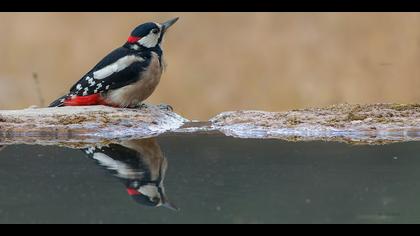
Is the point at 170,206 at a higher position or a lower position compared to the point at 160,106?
lower

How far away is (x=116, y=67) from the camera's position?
8.00 metres

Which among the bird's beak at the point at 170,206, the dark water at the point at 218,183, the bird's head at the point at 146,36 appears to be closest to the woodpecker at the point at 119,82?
the bird's head at the point at 146,36

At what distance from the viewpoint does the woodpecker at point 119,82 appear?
7.88m

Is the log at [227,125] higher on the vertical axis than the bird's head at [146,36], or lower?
lower

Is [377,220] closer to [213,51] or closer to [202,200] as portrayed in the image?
[202,200]

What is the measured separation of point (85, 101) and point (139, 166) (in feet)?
8.92

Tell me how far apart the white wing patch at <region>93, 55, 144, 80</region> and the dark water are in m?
1.79

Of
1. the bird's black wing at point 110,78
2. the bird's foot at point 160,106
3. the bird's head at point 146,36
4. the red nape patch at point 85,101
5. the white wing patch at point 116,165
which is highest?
the bird's head at point 146,36

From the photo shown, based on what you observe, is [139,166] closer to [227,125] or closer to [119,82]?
[227,125]

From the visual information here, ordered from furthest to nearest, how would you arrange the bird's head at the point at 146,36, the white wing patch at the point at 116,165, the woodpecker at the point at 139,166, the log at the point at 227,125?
the bird's head at the point at 146,36 < the log at the point at 227,125 < the white wing patch at the point at 116,165 < the woodpecker at the point at 139,166

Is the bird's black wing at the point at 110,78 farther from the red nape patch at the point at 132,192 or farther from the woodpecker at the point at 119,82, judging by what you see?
the red nape patch at the point at 132,192

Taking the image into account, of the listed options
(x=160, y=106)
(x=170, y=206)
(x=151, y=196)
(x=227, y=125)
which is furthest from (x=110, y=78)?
(x=170, y=206)

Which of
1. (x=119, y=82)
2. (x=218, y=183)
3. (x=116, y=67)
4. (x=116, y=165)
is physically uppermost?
(x=116, y=67)

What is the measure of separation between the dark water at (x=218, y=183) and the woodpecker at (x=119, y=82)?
1.67 meters
